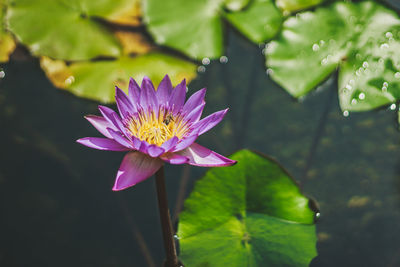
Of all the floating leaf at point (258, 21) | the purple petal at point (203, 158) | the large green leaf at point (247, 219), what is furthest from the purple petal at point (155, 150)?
the floating leaf at point (258, 21)

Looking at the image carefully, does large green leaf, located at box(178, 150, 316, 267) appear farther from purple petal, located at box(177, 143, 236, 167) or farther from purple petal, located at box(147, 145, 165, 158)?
purple petal, located at box(147, 145, 165, 158)

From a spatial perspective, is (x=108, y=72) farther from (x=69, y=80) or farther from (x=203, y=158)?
(x=203, y=158)

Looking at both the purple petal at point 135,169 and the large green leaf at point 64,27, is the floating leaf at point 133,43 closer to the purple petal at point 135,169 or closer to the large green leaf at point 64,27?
the large green leaf at point 64,27

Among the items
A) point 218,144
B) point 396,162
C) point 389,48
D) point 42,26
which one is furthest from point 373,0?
point 42,26

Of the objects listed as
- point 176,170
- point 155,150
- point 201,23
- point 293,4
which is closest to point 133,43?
point 201,23

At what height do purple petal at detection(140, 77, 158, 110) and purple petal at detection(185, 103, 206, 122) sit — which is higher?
purple petal at detection(140, 77, 158, 110)

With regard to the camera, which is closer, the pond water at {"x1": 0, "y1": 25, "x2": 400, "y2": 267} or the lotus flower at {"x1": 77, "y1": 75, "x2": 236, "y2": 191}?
the lotus flower at {"x1": 77, "y1": 75, "x2": 236, "y2": 191}

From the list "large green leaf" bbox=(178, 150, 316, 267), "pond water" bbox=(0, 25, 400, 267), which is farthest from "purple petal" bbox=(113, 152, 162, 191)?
"pond water" bbox=(0, 25, 400, 267)

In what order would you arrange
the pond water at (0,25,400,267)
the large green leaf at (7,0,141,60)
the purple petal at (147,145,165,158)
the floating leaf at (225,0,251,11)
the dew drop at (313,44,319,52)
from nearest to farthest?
1. the purple petal at (147,145,165,158)
2. the pond water at (0,25,400,267)
3. the dew drop at (313,44,319,52)
4. the large green leaf at (7,0,141,60)
5. the floating leaf at (225,0,251,11)
